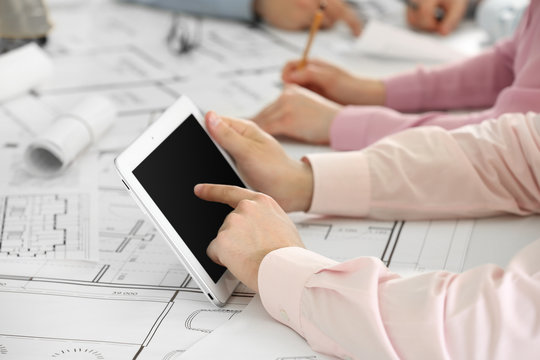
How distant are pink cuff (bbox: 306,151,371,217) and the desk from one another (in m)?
0.02

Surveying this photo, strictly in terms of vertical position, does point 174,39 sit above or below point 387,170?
below

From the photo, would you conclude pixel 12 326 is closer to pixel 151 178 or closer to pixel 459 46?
pixel 151 178

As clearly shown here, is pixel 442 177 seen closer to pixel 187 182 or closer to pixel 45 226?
pixel 187 182

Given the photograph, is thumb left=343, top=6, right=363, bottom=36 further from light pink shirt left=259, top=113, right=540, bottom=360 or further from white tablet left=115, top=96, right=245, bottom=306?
white tablet left=115, top=96, right=245, bottom=306

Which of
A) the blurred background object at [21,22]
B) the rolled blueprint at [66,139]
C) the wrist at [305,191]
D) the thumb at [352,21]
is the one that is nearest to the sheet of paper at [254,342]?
the wrist at [305,191]

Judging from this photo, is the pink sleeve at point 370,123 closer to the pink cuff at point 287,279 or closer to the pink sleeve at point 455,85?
the pink sleeve at point 455,85

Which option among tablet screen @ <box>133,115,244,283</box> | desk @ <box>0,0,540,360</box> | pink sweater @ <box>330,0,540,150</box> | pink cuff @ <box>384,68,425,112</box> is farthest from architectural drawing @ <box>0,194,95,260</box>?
pink cuff @ <box>384,68,425,112</box>

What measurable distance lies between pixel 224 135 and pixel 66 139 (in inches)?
9.9

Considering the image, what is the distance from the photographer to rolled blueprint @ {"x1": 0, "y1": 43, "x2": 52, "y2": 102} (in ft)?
3.64

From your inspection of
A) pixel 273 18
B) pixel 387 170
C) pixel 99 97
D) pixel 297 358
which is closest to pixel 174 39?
pixel 273 18

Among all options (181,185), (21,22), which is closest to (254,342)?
(181,185)

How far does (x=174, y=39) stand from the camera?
1.35 m

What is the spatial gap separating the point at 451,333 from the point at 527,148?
303 millimetres

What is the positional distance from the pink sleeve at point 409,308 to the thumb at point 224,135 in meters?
0.17
